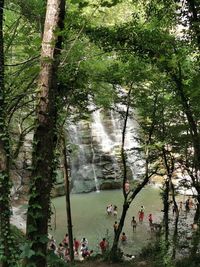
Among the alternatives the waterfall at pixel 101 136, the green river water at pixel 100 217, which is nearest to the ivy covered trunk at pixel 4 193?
the green river water at pixel 100 217

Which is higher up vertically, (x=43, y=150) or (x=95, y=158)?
(x=43, y=150)

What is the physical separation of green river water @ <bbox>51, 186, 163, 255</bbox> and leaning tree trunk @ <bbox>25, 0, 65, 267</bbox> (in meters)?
12.3

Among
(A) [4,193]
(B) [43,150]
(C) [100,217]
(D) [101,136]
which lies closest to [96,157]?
(D) [101,136]

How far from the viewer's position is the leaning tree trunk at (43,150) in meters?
5.37

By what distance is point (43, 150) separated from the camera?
17.9 ft

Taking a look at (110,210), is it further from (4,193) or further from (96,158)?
(4,193)

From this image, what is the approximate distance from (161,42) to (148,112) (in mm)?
6898

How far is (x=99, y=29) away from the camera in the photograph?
9.63m

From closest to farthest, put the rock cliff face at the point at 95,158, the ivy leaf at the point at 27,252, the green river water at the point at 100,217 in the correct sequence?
1. the ivy leaf at the point at 27,252
2. the green river water at the point at 100,217
3. the rock cliff face at the point at 95,158

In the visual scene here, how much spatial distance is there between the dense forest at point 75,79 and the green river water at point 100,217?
3.81 metres

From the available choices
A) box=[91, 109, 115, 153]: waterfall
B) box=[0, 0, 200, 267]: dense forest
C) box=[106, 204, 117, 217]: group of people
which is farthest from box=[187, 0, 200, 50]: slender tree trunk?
box=[91, 109, 115, 153]: waterfall

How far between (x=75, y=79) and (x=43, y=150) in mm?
5659

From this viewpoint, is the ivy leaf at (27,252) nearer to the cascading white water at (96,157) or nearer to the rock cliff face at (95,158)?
the rock cliff face at (95,158)

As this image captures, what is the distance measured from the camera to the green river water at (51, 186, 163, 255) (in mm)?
20922
